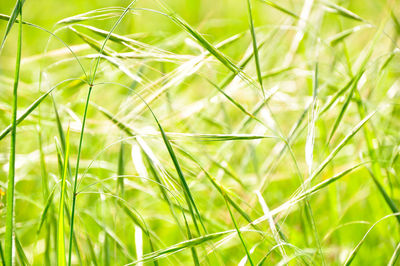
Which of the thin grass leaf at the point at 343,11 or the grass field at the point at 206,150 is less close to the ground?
the thin grass leaf at the point at 343,11

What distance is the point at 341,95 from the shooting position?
85cm

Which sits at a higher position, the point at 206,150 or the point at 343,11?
the point at 343,11

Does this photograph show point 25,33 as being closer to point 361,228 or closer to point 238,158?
point 238,158

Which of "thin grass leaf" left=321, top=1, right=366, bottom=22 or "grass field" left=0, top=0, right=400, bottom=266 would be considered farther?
"thin grass leaf" left=321, top=1, right=366, bottom=22

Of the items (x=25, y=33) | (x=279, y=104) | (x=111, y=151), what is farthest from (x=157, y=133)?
(x=25, y=33)

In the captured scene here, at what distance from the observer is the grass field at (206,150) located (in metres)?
0.71

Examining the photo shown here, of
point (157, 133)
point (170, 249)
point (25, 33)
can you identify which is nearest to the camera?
point (170, 249)

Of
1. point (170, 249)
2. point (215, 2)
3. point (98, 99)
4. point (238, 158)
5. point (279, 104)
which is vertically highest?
point (215, 2)

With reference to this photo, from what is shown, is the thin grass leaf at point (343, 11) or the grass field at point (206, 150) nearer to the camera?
the grass field at point (206, 150)

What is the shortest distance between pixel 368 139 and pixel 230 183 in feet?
1.48

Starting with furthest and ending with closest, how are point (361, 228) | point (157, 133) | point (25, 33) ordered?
point (25, 33)
point (361, 228)
point (157, 133)

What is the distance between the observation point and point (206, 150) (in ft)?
3.97

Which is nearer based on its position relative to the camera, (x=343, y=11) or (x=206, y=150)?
(x=343, y=11)

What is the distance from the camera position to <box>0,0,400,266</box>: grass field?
71cm
